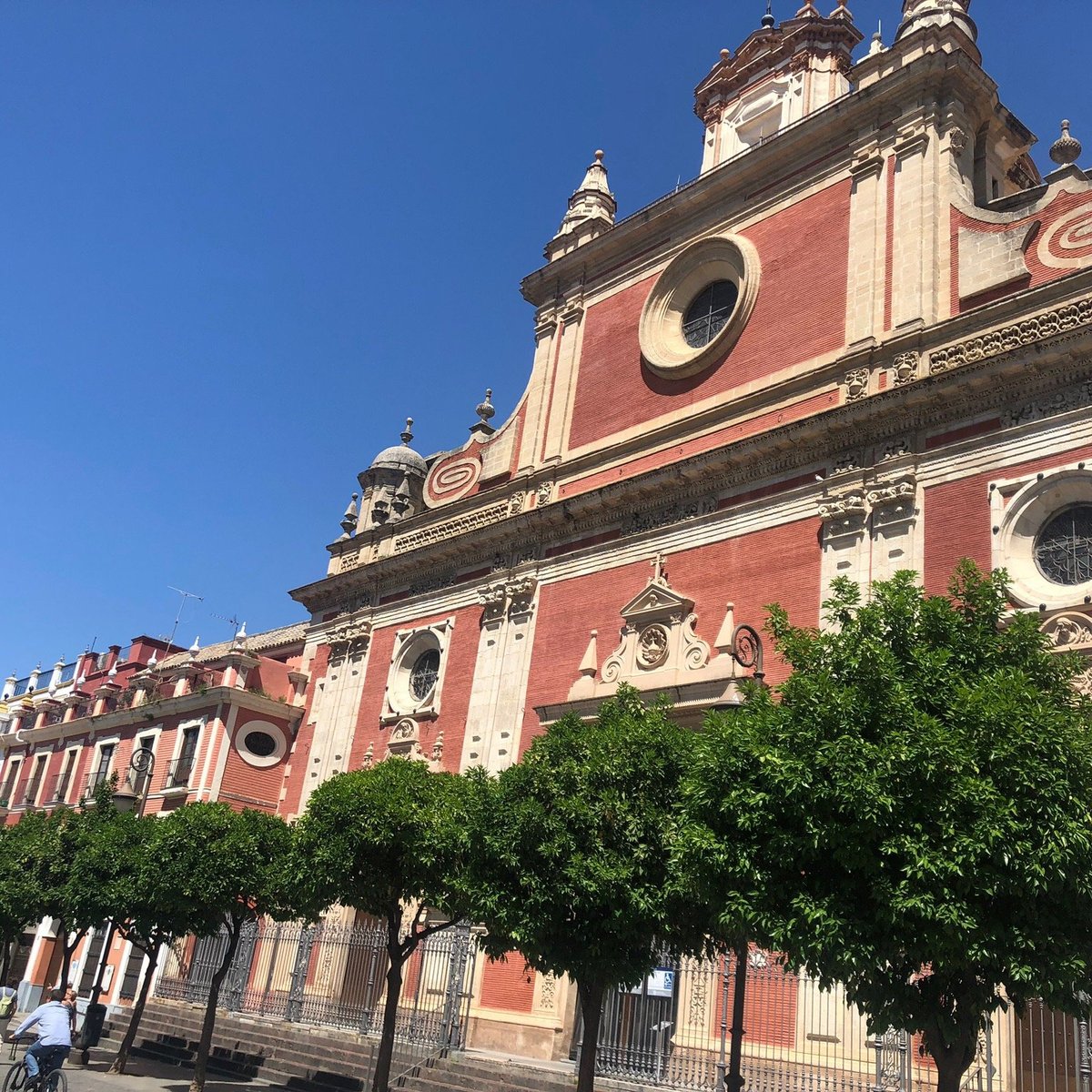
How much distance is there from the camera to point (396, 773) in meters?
15.4

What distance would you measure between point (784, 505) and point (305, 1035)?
43.5 feet

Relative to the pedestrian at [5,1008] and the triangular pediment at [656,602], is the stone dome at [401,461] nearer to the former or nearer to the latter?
the triangular pediment at [656,602]

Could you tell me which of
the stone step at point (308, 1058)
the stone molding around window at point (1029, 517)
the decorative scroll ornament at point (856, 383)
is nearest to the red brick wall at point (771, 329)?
the decorative scroll ornament at point (856, 383)

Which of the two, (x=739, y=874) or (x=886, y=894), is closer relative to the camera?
(x=886, y=894)

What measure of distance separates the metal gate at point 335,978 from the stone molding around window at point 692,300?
11887 mm

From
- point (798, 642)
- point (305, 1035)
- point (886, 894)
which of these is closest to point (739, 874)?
point (886, 894)

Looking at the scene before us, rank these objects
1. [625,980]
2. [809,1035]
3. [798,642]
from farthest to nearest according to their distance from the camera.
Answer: [809,1035]
[625,980]
[798,642]

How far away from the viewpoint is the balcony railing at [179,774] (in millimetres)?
29236

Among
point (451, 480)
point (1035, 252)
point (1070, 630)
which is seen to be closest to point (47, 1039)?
point (1070, 630)

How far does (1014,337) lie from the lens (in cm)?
1634

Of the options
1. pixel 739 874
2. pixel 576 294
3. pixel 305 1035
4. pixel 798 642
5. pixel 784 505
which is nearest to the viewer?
pixel 739 874

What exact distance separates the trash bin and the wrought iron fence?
33.9 ft

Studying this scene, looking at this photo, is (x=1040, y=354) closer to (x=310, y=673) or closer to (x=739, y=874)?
(x=739, y=874)

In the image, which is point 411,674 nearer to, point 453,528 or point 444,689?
point 444,689
